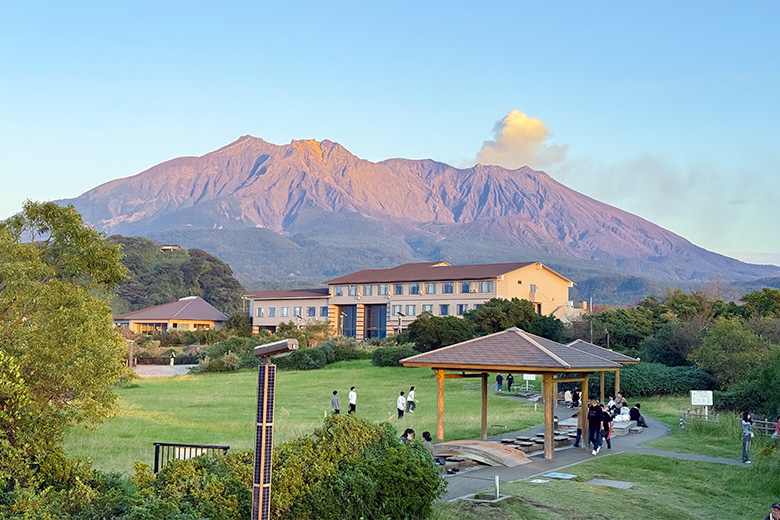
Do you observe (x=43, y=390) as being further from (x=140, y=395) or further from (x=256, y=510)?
(x=140, y=395)

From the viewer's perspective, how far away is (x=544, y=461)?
65.9ft

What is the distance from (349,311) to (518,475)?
68634 mm

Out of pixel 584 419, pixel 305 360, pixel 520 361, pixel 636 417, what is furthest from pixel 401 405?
pixel 305 360


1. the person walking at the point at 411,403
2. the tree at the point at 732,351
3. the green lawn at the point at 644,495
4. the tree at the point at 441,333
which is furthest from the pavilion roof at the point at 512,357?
the tree at the point at 441,333

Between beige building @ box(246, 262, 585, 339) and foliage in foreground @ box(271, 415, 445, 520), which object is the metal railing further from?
beige building @ box(246, 262, 585, 339)

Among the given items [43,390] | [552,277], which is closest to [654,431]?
[43,390]

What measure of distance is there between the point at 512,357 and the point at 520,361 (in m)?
0.43

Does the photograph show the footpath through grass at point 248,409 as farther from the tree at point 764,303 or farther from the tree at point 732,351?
the tree at point 764,303

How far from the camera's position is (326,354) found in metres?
58.2

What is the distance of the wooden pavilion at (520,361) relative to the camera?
66.4 feet

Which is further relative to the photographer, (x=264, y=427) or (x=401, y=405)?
(x=401, y=405)

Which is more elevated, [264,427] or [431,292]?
[431,292]

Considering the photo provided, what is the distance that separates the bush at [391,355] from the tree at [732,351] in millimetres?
20762

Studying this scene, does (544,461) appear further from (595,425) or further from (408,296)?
(408,296)
